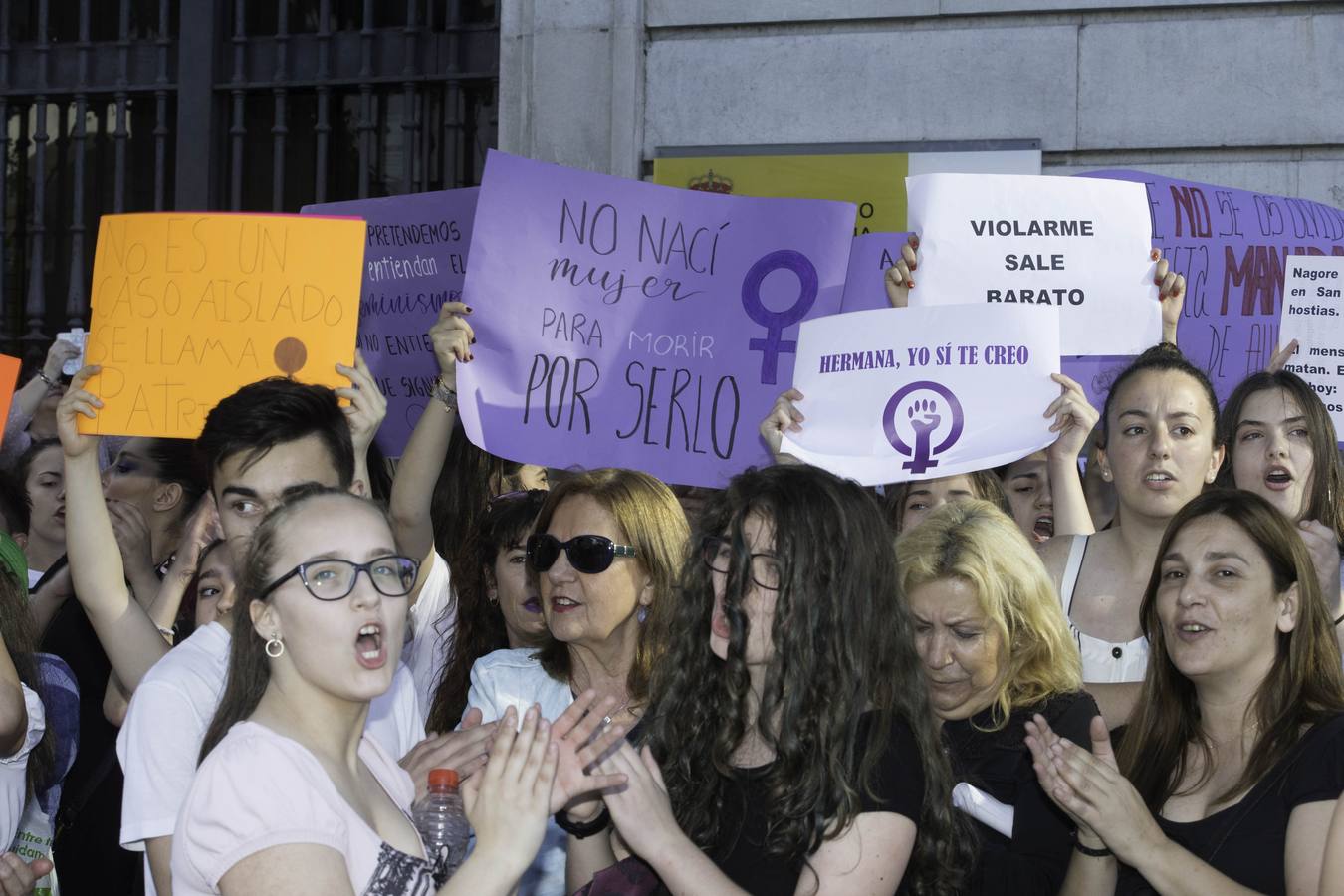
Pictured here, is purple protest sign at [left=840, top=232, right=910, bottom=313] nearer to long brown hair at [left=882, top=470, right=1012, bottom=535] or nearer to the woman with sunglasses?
long brown hair at [left=882, top=470, right=1012, bottom=535]

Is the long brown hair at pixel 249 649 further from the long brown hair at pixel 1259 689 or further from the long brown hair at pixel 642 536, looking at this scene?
the long brown hair at pixel 1259 689

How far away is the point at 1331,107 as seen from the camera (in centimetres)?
707

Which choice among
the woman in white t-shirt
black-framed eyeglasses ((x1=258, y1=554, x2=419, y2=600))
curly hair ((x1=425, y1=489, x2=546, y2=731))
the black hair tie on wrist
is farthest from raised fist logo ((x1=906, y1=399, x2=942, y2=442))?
black-framed eyeglasses ((x1=258, y1=554, x2=419, y2=600))

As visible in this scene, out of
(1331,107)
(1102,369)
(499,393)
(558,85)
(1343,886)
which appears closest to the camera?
(1343,886)

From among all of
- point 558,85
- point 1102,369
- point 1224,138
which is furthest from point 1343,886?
point 558,85

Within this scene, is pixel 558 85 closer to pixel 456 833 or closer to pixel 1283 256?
pixel 1283 256

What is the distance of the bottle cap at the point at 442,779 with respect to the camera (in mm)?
2824

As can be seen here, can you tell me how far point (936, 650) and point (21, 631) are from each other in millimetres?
2127

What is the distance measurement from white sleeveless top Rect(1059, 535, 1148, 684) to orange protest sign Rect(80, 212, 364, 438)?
203cm

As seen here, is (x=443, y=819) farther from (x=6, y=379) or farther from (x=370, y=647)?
(x=6, y=379)

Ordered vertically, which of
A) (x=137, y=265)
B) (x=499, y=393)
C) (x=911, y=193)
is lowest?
(x=499, y=393)

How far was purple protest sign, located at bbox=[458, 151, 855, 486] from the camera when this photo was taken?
4.95 meters

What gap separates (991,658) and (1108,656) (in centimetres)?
67

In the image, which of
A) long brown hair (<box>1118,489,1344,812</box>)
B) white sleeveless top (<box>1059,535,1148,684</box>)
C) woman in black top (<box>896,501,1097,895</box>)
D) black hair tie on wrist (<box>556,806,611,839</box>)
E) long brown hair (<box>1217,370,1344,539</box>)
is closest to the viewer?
black hair tie on wrist (<box>556,806,611,839</box>)
